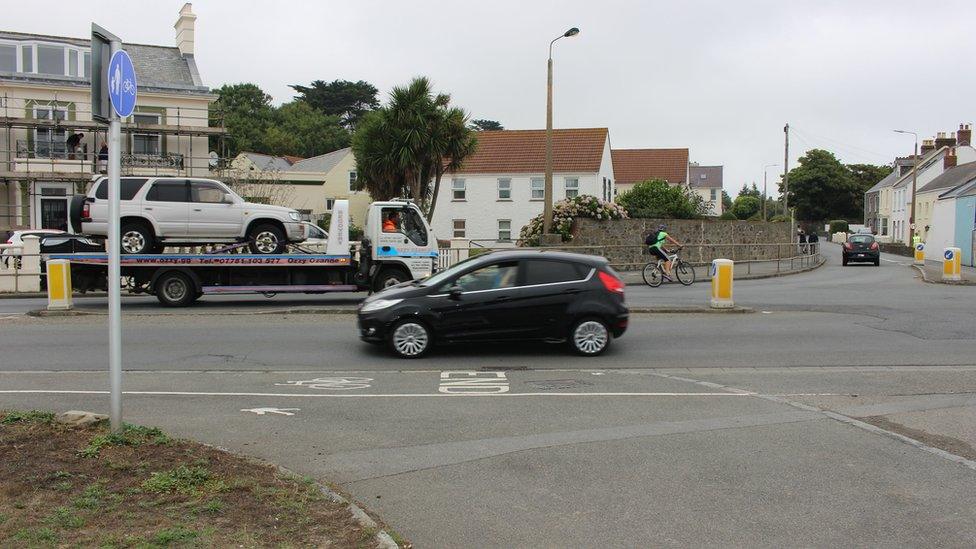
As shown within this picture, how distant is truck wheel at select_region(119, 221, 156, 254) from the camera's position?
17.5m

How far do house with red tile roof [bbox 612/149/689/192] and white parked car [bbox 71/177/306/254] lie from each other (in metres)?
55.2

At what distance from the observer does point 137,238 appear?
1762 cm

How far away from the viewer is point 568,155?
2028 inches

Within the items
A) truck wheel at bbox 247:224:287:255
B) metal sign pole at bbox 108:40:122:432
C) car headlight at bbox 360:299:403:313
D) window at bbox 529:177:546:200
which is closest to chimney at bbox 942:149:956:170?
window at bbox 529:177:546:200

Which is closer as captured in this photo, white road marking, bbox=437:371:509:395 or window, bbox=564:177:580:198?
white road marking, bbox=437:371:509:395

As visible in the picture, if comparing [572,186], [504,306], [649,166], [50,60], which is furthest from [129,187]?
[649,166]

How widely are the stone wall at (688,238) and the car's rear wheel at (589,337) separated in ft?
45.6

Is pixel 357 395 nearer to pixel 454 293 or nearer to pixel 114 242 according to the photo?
pixel 454 293

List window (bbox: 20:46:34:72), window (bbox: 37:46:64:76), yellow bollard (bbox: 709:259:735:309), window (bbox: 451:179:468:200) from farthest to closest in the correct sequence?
window (bbox: 451:179:468:200), window (bbox: 37:46:64:76), window (bbox: 20:46:34:72), yellow bollard (bbox: 709:259:735:309)

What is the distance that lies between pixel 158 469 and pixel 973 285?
84.7 ft

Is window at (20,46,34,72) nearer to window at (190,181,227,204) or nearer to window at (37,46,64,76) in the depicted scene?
window at (37,46,64,76)

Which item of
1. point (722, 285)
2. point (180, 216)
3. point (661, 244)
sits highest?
point (180, 216)

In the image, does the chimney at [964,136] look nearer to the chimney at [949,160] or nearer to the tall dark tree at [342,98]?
the chimney at [949,160]

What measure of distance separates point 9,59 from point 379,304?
33.8m
